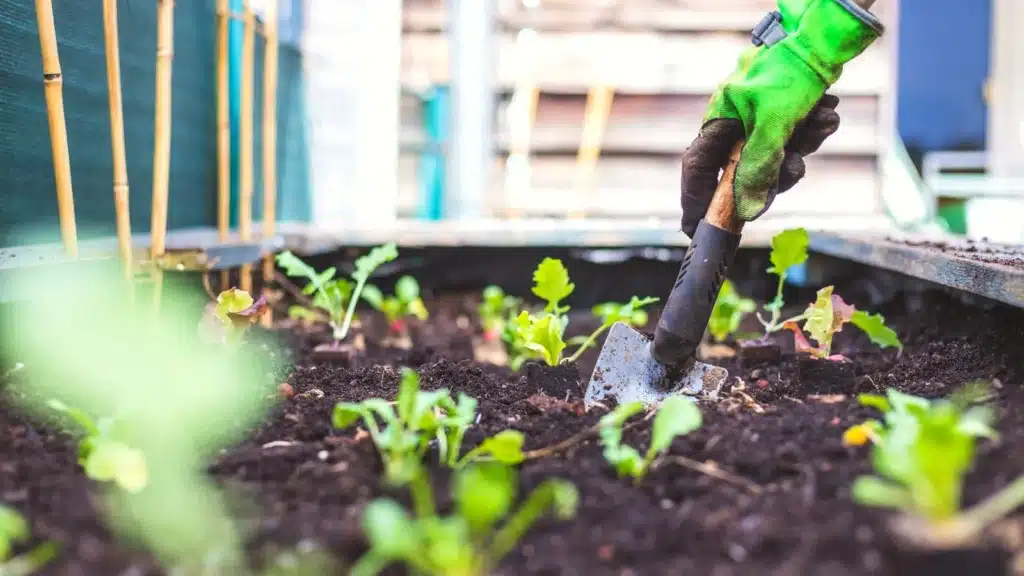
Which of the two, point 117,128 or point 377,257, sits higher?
point 117,128

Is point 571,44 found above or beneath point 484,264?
above

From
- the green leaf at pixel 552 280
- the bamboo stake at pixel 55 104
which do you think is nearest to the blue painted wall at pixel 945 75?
the green leaf at pixel 552 280

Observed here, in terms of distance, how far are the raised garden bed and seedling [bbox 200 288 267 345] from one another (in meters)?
0.13

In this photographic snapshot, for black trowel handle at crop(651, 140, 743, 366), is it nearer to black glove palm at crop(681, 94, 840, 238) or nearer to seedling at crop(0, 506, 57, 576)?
black glove palm at crop(681, 94, 840, 238)

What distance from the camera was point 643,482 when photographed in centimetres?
94

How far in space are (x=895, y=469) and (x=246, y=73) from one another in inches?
75.9

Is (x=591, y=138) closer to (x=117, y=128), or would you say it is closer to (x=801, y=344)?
(x=801, y=344)

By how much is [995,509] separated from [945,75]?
738 cm

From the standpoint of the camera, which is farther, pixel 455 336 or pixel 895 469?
pixel 455 336

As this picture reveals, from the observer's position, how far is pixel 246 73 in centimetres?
218

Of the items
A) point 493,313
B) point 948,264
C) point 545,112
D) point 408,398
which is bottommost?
point 493,313

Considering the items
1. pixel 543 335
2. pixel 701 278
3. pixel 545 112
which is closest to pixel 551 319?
pixel 543 335

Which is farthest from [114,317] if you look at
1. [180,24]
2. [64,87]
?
[180,24]

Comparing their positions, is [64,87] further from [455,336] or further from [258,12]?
[258,12]
